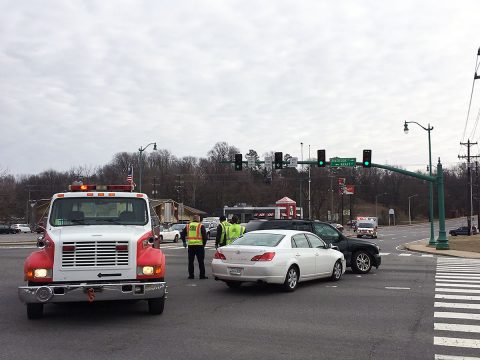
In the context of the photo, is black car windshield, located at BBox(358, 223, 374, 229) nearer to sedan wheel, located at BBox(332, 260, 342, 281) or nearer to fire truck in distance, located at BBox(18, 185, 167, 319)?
sedan wheel, located at BBox(332, 260, 342, 281)

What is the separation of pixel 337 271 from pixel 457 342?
7.09m

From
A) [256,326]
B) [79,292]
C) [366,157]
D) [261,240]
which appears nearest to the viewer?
[79,292]

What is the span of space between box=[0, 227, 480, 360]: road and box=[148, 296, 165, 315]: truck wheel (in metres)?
0.11

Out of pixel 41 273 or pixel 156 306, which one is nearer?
pixel 41 273

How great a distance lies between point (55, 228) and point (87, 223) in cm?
56

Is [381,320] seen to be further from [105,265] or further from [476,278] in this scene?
[476,278]

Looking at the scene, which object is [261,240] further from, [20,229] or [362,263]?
[20,229]

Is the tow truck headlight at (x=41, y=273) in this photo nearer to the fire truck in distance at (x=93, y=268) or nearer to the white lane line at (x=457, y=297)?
the fire truck in distance at (x=93, y=268)

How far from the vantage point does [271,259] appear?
11703mm

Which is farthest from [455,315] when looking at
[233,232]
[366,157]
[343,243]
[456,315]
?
[366,157]

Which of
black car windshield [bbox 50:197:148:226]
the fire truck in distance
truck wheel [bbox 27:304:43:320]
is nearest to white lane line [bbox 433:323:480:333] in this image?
the fire truck in distance

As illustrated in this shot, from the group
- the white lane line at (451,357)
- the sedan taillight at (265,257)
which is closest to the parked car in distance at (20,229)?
the sedan taillight at (265,257)

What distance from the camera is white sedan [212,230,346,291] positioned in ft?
38.4

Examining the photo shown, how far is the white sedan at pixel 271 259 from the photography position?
38.4 feet
